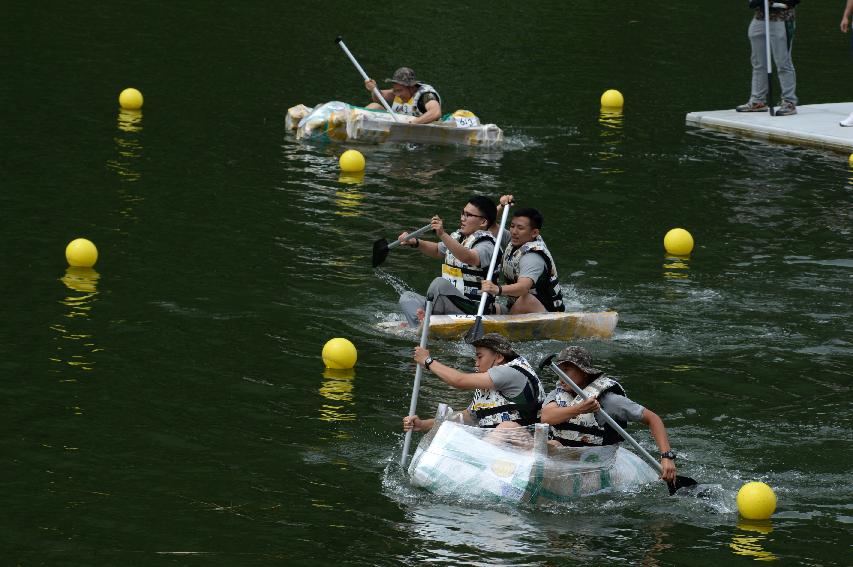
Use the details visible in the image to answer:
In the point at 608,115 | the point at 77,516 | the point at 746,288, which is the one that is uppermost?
the point at 608,115

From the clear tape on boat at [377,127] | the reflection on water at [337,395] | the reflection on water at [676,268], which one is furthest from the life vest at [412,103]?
the reflection on water at [337,395]

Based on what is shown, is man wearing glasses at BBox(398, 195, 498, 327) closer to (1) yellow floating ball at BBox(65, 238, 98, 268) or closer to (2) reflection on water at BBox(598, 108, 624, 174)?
(1) yellow floating ball at BBox(65, 238, 98, 268)

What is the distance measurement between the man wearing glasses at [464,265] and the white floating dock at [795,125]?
394 inches

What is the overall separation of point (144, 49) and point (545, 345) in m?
15.0

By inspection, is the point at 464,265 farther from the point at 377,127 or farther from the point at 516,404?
the point at 377,127

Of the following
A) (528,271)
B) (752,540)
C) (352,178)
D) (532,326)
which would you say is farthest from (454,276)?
(352,178)

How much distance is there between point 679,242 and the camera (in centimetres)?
1720

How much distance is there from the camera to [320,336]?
1383cm

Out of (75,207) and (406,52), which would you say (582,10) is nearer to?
(406,52)

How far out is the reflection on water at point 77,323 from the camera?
12.8 metres

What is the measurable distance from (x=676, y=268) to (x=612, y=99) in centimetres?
905

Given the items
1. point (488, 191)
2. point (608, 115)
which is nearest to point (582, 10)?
point (608, 115)

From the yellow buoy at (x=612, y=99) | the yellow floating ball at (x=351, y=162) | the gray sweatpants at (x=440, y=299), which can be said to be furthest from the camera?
the yellow buoy at (x=612, y=99)

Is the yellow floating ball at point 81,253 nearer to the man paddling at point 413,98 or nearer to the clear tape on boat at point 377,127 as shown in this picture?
the clear tape on boat at point 377,127
